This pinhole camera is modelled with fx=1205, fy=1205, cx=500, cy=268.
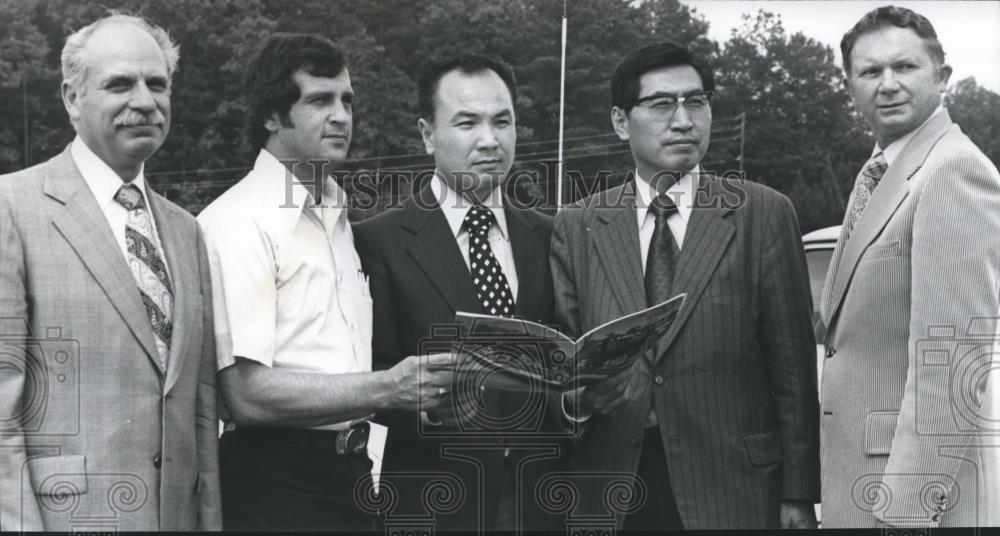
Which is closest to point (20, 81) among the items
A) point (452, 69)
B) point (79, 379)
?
point (79, 379)

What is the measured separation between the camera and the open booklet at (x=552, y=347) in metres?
3.29

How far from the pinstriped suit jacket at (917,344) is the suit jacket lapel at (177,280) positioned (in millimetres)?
1890

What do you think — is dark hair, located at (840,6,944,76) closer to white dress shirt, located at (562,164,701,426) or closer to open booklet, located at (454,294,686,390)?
white dress shirt, located at (562,164,701,426)

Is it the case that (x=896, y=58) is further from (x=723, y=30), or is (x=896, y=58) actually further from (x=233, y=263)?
(x=233, y=263)

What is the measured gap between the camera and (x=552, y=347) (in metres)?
3.32

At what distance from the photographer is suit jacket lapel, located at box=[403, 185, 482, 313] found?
360 centimetres

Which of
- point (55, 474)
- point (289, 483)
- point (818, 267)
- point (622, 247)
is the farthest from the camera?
point (818, 267)

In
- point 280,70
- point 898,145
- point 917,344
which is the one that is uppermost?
point 280,70

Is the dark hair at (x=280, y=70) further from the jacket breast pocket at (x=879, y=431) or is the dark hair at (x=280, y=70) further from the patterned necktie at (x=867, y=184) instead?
the jacket breast pocket at (x=879, y=431)

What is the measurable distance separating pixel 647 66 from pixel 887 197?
832mm

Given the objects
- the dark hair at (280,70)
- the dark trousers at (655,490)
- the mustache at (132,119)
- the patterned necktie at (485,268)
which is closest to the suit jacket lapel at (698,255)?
the dark trousers at (655,490)

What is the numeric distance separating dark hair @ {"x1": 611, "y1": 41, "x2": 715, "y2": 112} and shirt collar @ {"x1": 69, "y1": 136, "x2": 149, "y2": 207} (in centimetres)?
155

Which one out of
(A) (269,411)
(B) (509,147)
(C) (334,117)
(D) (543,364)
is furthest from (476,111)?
(A) (269,411)

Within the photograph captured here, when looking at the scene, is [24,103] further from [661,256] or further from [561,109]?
[661,256]
